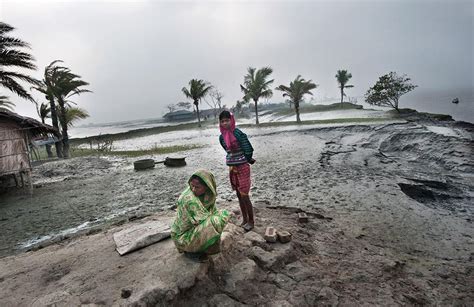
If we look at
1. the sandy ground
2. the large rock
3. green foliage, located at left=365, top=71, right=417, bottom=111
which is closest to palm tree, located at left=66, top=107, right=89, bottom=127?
the sandy ground

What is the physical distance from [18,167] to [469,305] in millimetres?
11421

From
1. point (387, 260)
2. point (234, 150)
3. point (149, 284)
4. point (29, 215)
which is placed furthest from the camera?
point (29, 215)

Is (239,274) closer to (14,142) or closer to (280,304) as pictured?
(280,304)

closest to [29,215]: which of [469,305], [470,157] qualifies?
[469,305]

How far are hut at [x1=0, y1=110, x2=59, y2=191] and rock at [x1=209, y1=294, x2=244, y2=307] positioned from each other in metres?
8.53

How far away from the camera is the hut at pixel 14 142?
808 centimetres

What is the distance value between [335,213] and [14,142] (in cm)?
1013

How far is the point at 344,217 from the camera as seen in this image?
4.87m

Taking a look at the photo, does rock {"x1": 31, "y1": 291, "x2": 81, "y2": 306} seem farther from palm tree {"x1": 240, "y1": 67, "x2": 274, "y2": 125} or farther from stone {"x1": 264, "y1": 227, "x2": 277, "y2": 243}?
palm tree {"x1": 240, "y1": 67, "x2": 274, "y2": 125}

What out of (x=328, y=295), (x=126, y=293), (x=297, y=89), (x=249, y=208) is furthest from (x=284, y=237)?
(x=297, y=89)

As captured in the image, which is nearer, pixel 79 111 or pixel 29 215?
pixel 29 215

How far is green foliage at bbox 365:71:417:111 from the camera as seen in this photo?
29.4 meters

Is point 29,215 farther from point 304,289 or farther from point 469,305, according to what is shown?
point 469,305

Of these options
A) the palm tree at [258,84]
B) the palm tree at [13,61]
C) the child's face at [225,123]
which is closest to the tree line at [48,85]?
the palm tree at [13,61]
